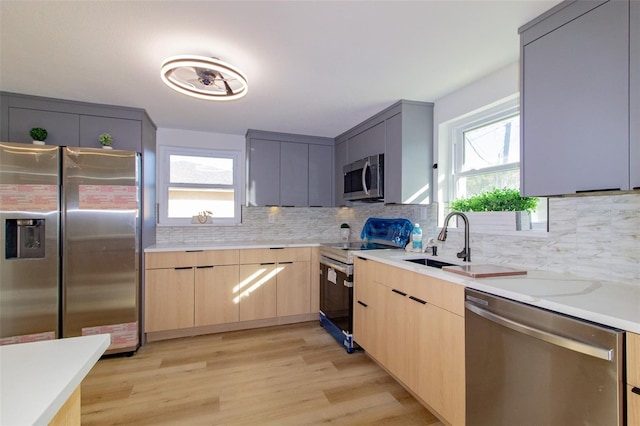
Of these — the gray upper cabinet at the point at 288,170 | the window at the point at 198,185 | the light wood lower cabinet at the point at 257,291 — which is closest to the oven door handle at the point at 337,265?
the light wood lower cabinet at the point at 257,291

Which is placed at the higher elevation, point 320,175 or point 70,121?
point 70,121

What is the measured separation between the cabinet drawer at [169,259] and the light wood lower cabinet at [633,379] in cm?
312

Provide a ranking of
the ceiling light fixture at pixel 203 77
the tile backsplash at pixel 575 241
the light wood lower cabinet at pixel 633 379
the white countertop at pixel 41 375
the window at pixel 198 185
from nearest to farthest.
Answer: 1. the white countertop at pixel 41 375
2. the light wood lower cabinet at pixel 633 379
3. the tile backsplash at pixel 575 241
4. the ceiling light fixture at pixel 203 77
5. the window at pixel 198 185

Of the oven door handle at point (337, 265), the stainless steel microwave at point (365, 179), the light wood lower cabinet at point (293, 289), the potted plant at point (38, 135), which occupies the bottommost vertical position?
the light wood lower cabinet at point (293, 289)

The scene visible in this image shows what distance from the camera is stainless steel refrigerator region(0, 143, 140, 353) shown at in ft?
7.75

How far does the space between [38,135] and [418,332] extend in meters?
3.41

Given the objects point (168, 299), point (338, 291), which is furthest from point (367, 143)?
point (168, 299)

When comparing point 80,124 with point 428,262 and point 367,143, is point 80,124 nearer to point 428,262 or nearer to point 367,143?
point 367,143

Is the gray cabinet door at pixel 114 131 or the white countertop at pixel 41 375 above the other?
the gray cabinet door at pixel 114 131

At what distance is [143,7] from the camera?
1459mm

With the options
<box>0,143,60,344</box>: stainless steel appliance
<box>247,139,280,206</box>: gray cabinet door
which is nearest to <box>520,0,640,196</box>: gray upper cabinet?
<box>247,139,280,206</box>: gray cabinet door

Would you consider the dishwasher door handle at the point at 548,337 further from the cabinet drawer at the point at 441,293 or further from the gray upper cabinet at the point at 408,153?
the gray upper cabinet at the point at 408,153

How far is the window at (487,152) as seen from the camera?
2076 millimetres

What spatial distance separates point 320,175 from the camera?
12.8 ft
